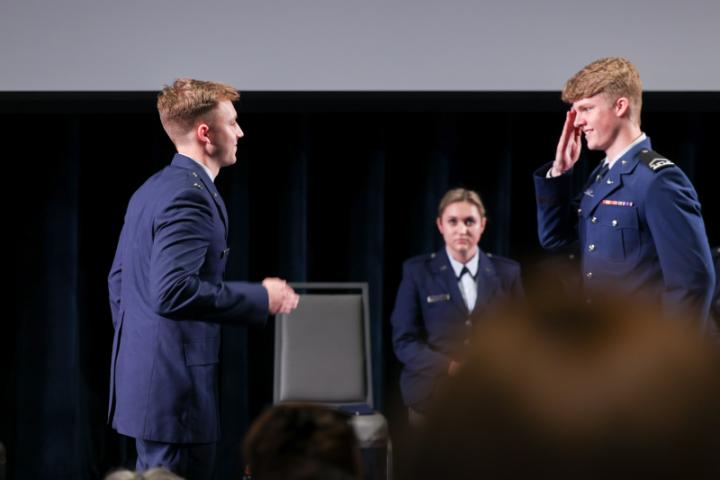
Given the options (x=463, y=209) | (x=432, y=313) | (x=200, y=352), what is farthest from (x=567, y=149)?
(x=432, y=313)

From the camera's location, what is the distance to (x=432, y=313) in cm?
336

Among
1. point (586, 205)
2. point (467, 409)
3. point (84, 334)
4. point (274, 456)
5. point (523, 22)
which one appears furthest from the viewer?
point (84, 334)

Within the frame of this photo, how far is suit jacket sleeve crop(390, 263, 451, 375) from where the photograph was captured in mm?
3246

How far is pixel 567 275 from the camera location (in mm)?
3844

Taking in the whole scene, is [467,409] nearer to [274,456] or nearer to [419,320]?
[274,456]

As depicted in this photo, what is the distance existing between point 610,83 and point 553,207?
0.30 metres

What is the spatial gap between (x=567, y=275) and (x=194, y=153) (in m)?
2.25

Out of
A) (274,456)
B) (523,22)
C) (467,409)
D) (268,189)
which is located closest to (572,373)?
(467,409)

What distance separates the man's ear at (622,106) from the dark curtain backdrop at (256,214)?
173cm

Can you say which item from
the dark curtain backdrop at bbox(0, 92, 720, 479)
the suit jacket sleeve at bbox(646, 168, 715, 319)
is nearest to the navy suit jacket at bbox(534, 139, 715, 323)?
the suit jacket sleeve at bbox(646, 168, 715, 319)

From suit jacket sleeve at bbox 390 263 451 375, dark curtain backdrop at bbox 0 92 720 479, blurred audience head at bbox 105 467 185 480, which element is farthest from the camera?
dark curtain backdrop at bbox 0 92 720 479

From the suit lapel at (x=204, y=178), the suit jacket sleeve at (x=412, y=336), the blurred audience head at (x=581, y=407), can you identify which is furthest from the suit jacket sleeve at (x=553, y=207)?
the blurred audience head at (x=581, y=407)

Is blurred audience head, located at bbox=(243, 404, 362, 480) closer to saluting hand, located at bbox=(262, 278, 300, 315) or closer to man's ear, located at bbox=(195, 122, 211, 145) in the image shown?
saluting hand, located at bbox=(262, 278, 300, 315)

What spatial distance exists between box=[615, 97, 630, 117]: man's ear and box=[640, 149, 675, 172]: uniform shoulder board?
0.09 metres
